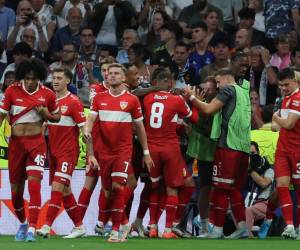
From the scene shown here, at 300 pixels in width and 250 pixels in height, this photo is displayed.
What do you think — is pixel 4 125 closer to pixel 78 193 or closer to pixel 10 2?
pixel 78 193

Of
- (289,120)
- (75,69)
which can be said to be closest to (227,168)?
(289,120)

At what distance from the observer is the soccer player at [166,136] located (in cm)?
1956

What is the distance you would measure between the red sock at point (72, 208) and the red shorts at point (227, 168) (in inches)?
78.4

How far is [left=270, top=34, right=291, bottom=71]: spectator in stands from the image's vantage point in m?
25.0

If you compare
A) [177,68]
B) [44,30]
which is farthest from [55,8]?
[177,68]

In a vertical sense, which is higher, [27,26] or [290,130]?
[27,26]

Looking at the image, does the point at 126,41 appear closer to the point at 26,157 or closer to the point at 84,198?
the point at 84,198

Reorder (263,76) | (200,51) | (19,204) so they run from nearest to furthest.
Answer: (19,204)
(263,76)
(200,51)

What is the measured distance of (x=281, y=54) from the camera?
25.2 meters

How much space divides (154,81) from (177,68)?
371 centimetres

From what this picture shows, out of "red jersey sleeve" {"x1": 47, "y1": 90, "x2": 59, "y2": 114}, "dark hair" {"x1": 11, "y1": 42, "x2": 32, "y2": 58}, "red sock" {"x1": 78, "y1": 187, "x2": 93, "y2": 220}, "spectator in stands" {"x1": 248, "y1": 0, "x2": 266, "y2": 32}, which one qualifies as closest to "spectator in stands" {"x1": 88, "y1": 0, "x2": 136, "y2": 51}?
"dark hair" {"x1": 11, "y1": 42, "x2": 32, "y2": 58}

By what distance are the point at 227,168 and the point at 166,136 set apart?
3.19 ft

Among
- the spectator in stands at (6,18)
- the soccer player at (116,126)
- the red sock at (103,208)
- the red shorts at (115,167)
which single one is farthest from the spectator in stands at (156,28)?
the red shorts at (115,167)

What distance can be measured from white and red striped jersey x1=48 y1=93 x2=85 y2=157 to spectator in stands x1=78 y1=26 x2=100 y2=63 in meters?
6.23
